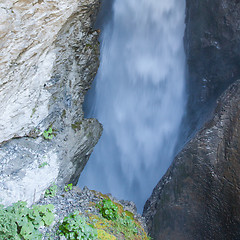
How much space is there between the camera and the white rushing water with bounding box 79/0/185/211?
812cm

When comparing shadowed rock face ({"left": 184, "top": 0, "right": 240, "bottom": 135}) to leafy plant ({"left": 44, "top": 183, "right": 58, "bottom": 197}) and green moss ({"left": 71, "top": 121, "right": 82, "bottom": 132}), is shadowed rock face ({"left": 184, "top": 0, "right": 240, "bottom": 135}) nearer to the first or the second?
green moss ({"left": 71, "top": 121, "right": 82, "bottom": 132})

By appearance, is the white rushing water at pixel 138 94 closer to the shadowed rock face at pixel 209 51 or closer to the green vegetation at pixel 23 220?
the shadowed rock face at pixel 209 51

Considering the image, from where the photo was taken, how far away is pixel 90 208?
488cm

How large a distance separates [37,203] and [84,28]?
3.25 meters

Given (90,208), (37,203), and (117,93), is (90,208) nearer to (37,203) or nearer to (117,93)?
(37,203)

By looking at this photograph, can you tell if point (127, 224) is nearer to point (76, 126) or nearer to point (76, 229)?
point (76, 229)

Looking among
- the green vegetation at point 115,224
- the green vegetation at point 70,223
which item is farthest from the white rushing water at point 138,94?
the green vegetation at point 70,223

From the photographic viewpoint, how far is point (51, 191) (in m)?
4.90

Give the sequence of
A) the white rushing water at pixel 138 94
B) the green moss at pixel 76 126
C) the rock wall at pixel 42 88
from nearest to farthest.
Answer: the rock wall at pixel 42 88
the green moss at pixel 76 126
the white rushing water at pixel 138 94

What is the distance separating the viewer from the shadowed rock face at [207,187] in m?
5.13

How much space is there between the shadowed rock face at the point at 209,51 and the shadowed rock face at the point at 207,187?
1.23 m

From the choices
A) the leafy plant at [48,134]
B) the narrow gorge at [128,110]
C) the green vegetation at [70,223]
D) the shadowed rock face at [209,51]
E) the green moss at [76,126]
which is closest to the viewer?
the green vegetation at [70,223]

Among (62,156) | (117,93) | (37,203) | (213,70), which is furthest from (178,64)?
(37,203)

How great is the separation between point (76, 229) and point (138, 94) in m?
5.24
